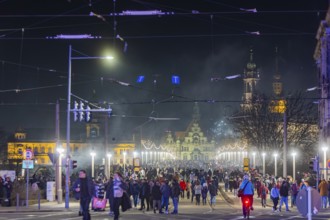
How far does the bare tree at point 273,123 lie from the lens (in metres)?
77.1

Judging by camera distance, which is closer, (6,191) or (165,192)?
(165,192)

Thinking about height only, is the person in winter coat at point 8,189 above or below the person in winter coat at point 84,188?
below

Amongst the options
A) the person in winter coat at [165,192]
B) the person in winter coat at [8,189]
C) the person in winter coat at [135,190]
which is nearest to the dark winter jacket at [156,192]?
the person in winter coat at [165,192]

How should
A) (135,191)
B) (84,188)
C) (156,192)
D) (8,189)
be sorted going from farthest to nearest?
1. (135,191)
2. (8,189)
3. (156,192)
4. (84,188)

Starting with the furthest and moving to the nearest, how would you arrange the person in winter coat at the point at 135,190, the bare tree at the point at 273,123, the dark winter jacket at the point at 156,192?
the bare tree at the point at 273,123 < the person in winter coat at the point at 135,190 < the dark winter jacket at the point at 156,192

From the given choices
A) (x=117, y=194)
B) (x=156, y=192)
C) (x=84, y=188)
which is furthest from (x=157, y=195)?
(x=84, y=188)

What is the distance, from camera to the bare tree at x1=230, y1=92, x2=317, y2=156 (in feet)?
253

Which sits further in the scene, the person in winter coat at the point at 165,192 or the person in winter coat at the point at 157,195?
the person in winter coat at the point at 165,192

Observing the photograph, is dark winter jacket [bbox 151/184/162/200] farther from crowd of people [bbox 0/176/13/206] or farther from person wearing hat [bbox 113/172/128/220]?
crowd of people [bbox 0/176/13/206]

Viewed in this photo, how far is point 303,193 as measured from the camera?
14.0m

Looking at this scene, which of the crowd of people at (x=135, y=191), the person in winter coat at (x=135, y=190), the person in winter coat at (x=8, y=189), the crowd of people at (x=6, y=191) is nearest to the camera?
the crowd of people at (x=135, y=191)

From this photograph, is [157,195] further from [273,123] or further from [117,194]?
[273,123]

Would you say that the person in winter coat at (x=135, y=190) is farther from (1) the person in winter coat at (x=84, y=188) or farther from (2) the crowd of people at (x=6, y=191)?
(1) the person in winter coat at (x=84, y=188)

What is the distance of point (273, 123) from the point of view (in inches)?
3024
